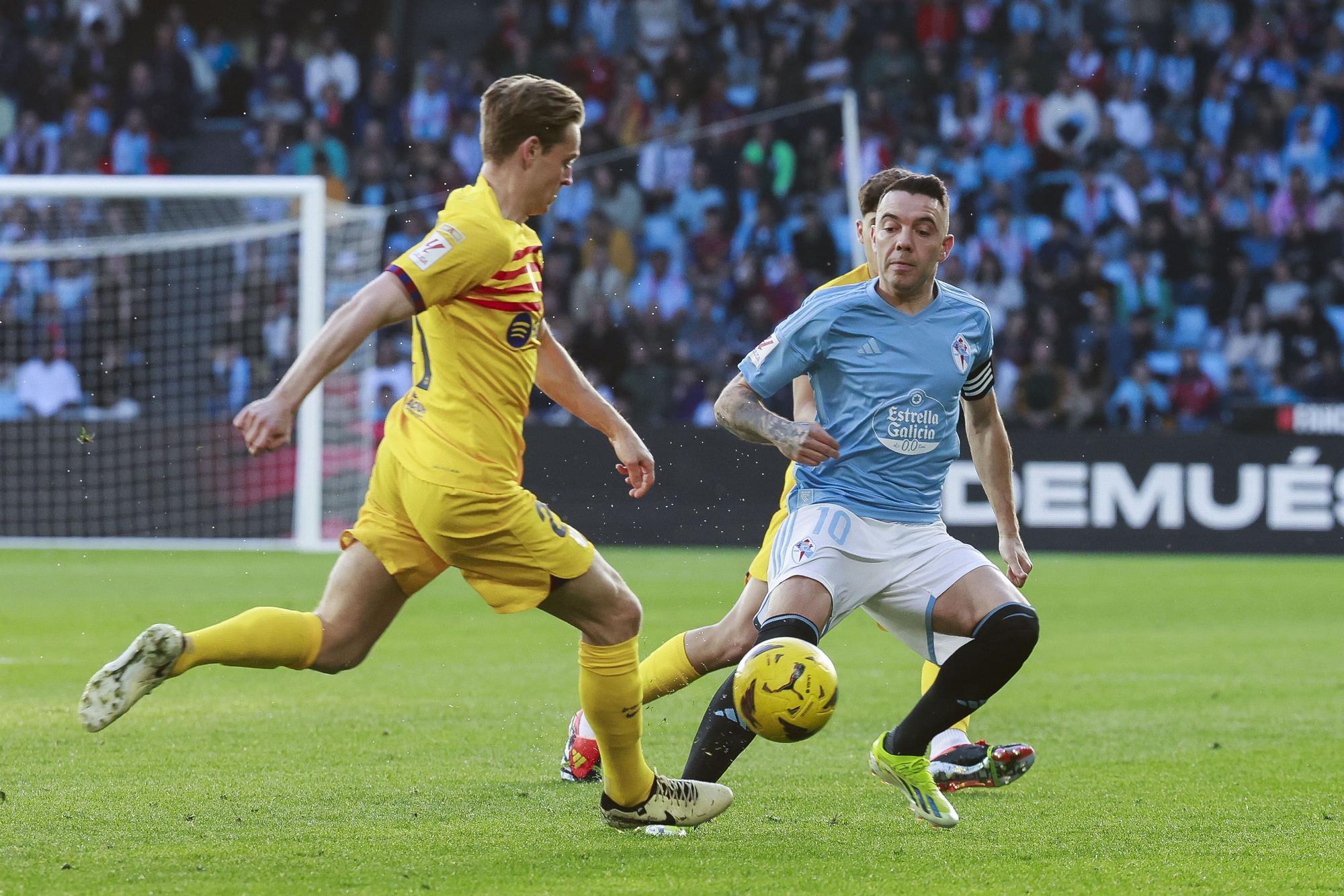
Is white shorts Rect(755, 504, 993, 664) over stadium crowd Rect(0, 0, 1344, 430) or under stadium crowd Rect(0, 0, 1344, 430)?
under

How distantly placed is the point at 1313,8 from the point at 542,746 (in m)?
18.8

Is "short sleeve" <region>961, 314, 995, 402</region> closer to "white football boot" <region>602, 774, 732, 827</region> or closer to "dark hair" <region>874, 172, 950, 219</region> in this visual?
"dark hair" <region>874, 172, 950, 219</region>

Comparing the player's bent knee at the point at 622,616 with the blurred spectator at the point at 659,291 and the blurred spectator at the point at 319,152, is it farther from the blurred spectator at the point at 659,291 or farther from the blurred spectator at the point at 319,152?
the blurred spectator at the point at 319,152

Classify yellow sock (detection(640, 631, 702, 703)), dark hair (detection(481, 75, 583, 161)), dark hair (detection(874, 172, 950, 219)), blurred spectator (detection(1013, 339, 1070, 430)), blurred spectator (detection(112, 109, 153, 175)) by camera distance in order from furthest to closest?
blurred spectator (detection(112, 109, 153, 175)) < blurred spectator (detection(1013, 339, 1070, 430)) < yellow sock (detection(640, 631, 702, 703)) < dark hair (detection(874, 172, 950, 219)) < dark hair (detection(481, 75, 583, 161))

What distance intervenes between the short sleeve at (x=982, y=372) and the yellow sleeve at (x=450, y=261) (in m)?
1.57

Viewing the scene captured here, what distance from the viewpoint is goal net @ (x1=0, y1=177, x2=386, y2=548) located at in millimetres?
15664

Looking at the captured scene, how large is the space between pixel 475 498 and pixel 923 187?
5.40 ft

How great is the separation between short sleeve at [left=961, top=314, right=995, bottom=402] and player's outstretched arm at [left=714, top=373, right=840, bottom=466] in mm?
528

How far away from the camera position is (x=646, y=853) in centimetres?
465

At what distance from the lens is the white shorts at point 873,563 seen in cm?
505

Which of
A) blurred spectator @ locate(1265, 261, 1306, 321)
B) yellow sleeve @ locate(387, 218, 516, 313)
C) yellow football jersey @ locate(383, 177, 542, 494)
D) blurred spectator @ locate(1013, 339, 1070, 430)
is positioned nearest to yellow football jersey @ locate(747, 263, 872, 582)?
yellow football jersey @ locate(383, 177, 542, 494)

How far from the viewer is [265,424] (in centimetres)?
402

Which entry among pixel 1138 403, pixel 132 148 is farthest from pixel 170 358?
pixel 1138 403

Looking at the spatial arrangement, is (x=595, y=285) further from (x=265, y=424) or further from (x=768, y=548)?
(x=265, y=424)
